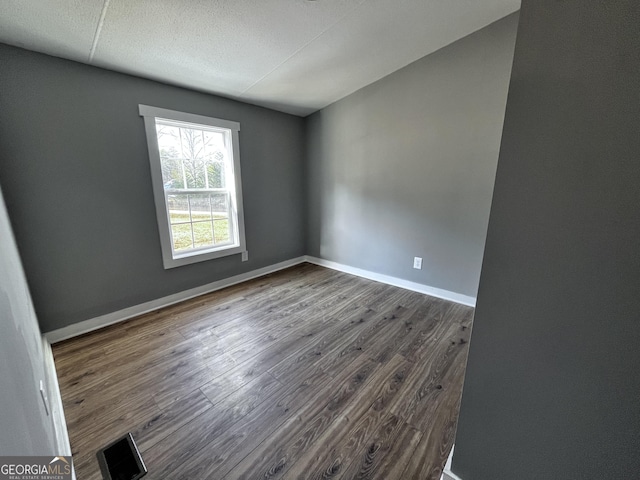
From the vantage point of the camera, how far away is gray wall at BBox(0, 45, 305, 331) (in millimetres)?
1720

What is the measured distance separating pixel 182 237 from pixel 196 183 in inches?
24.4

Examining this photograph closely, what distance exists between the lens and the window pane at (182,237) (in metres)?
2.63

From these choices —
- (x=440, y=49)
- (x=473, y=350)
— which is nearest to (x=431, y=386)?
(x=473, y=350)

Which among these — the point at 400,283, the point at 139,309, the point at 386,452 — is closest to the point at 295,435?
the point at 386,452

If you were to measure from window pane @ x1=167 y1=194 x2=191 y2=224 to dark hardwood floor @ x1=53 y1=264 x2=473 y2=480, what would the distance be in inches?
37.7

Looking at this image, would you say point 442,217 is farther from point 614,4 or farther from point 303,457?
point 303,457

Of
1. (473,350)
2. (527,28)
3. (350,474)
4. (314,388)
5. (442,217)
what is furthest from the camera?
(442,217)

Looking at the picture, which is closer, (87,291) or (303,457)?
(303,457)

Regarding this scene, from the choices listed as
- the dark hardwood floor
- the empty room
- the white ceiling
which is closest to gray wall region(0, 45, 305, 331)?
the empty room

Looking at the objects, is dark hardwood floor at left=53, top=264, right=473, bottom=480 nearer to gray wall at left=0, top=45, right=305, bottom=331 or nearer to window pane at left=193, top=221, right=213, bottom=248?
→ gray wall at left=0, top=45, right=305, bottom=331

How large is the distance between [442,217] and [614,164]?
214 cm

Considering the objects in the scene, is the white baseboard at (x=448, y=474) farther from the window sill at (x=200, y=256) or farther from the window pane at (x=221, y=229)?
the window pane at (x=221, y=229)

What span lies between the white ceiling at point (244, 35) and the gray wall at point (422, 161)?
241mm

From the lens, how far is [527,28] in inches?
25.7
